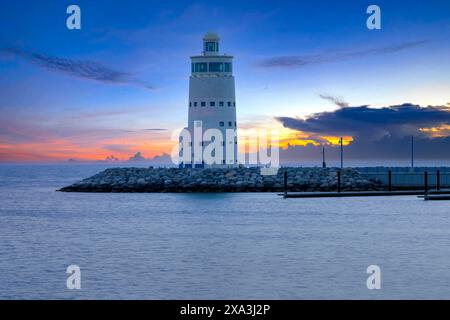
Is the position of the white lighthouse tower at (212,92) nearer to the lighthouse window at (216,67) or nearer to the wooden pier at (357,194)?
the lighthouse window at (216,67)

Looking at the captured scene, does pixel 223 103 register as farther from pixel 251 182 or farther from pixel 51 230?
pixel 51 230

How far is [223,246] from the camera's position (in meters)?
34.8

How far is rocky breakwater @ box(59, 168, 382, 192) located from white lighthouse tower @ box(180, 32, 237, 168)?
3.64 meters

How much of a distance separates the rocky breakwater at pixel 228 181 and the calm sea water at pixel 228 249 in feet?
22.6

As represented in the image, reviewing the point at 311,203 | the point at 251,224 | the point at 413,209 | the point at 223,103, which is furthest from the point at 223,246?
the point at 223,103

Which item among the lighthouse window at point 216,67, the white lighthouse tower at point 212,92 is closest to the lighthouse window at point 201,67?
the white lighthouse tower at point 212,92

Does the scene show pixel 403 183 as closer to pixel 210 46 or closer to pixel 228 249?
pixel 210 46

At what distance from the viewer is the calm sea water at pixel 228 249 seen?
81.3 feet

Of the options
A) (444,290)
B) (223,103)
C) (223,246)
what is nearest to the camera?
(444,290)

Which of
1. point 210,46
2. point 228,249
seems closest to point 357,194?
point 210,46

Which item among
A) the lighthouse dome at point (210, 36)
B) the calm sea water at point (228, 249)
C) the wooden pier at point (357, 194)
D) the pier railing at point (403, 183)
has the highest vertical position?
the lighthouse dome at point (210, 36)

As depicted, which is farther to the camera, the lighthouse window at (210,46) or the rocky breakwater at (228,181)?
the lighthouse window at (210,46)
